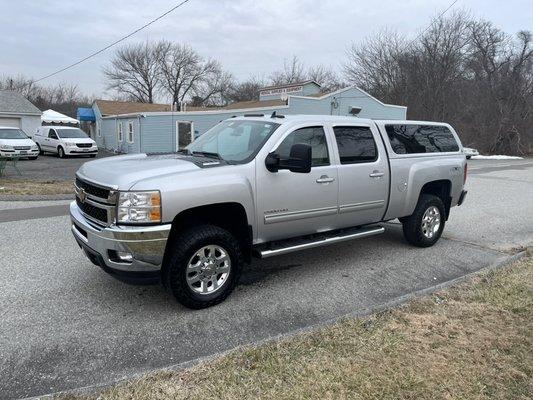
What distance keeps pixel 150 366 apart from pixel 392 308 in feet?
7.66

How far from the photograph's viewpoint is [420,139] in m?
6.37

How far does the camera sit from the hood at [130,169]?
3840 millimetres

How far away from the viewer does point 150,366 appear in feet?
10.7

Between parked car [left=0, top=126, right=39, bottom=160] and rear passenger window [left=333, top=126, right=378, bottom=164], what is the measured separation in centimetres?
1965

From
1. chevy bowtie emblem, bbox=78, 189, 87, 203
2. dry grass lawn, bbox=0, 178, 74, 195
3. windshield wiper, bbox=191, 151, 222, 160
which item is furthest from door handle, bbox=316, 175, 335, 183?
dry grass lawn, bbox=0, 178, 74, 195

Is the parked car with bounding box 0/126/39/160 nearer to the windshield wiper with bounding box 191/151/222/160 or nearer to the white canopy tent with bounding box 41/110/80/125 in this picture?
the white canopy tent with bounding box 41/110/80/125

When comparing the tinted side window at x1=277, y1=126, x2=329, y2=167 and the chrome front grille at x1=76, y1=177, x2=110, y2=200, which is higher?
the tinted side window at x1=277, y1=126, x2=329, y2=167

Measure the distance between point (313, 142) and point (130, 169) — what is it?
2088mm

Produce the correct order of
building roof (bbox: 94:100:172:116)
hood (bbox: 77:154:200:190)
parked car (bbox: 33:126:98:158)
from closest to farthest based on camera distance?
hood (bbox: 77:154:200:190)
parked car (bbox: 33:126:98:158)
building roof (bbox: 94:100:172:116)

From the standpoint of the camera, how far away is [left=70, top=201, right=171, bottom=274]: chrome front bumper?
147 inches

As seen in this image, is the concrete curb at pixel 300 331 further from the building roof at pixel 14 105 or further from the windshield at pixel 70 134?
the building roof at pixel 14 105

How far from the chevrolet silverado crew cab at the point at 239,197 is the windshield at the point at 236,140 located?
2 cm

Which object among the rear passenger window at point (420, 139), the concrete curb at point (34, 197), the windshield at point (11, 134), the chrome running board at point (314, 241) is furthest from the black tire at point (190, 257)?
the windshield at point (11, 134)

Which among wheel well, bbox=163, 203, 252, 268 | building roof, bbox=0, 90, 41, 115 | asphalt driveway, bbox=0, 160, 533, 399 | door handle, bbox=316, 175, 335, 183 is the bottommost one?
asphalt driveway, bbox=0, 160, 533, 399
